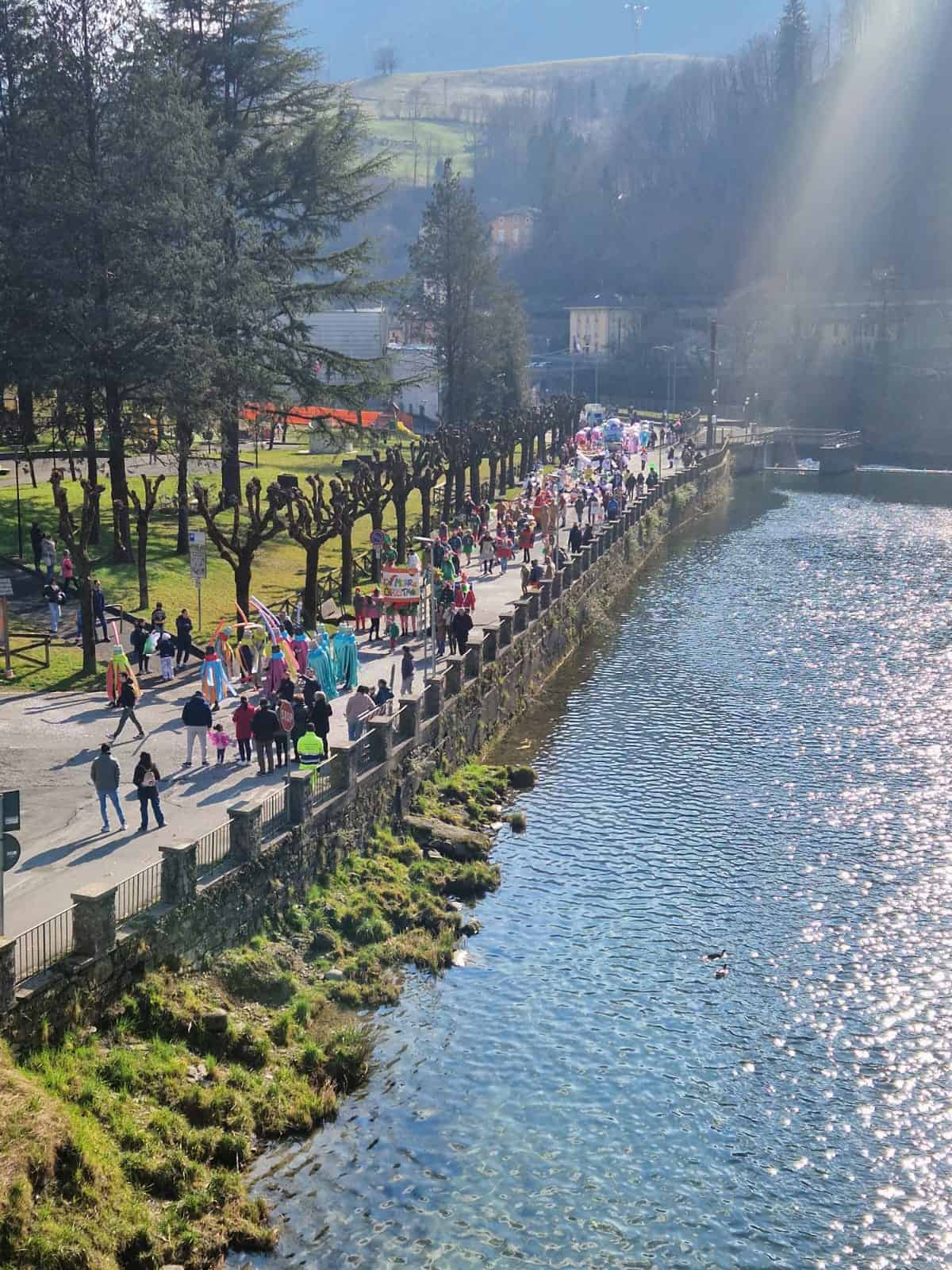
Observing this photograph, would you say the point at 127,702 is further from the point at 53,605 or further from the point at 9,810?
the point at 9,810

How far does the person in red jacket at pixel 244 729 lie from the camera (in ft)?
80.7

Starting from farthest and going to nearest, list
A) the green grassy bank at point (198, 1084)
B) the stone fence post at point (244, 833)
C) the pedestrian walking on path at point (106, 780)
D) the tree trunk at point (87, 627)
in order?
the tree trunk at point (87, 627), the pedestrian walking on path at point (106, 780), the stone fence post at point (244, 833), the green grassy bank at point (198, 1084)

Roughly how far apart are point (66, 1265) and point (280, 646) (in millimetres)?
15892

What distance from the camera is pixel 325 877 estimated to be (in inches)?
890

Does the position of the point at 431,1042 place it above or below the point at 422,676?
below

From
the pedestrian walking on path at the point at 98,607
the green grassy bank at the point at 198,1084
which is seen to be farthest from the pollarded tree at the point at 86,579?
the green grassy bank at the point at 198,1084

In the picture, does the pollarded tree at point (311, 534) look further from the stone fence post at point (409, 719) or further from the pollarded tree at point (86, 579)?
the stone fence post at point (409, 719)

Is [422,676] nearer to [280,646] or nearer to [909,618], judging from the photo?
[280,646]

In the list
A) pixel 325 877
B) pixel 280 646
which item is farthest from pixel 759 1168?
pixel 280 646

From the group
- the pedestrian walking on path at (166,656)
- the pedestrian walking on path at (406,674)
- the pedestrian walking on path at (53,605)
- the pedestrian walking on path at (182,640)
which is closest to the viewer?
the pedestrian walking on path at (166,656)

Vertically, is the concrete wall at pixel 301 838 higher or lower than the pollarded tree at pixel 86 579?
lower

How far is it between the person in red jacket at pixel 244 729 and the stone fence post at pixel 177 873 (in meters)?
6.09

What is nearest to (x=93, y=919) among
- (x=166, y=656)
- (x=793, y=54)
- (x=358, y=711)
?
(x=358, y=711)

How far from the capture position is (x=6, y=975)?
50.3 feet
